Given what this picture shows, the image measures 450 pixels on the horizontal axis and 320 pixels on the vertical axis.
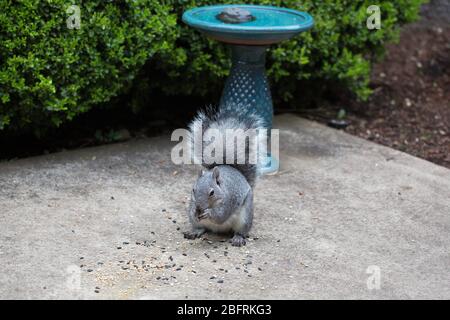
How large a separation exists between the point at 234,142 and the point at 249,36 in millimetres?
1032

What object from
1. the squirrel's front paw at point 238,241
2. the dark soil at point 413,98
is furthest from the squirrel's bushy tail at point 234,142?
the dark soil at point 413,98

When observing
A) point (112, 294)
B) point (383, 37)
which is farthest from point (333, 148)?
point (112, 294)

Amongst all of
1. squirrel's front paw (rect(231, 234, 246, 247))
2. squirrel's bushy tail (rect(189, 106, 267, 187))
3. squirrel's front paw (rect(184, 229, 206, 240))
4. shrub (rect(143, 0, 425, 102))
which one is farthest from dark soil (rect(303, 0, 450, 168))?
squirrel's front paw (rect(184, 229, 206, 240))

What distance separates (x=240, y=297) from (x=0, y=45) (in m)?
2.69

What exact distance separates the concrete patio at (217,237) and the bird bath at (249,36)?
2.05 ft

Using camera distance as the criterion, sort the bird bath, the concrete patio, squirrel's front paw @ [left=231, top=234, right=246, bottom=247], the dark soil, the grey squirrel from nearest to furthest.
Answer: the concrete patio
the grey squirrel
squirrel's front paw @ [left=231, top=234, right=246, bottom=247]
the bird bath
the dark soil

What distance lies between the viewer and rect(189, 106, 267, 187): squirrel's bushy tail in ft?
15.0

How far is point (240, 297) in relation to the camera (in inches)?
152

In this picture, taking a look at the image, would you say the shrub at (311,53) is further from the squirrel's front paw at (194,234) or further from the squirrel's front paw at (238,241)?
the squirrel's front paw at (238,241)

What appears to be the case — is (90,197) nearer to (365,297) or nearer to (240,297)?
(240,297)

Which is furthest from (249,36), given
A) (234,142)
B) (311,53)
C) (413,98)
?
(413,98)

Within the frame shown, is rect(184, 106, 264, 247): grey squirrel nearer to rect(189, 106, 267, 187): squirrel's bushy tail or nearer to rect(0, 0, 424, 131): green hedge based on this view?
rect(189, 106, 267, 187): squirrel's bushy tail

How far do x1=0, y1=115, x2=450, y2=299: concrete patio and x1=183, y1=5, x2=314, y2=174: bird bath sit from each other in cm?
62

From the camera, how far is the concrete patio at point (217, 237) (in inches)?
157
